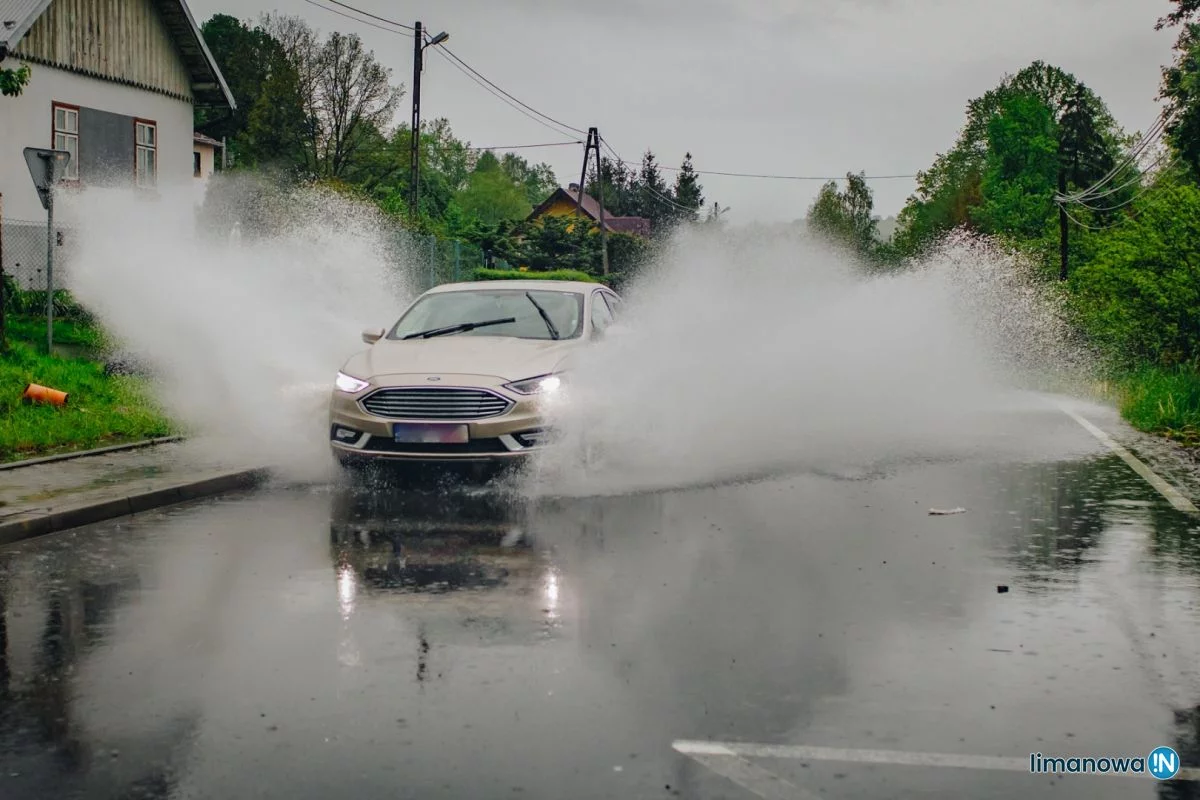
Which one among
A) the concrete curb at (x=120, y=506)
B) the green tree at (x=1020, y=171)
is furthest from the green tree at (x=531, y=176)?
the concrete curb at (x=120, y=506)

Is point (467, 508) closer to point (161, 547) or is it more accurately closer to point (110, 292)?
point (161, 547)

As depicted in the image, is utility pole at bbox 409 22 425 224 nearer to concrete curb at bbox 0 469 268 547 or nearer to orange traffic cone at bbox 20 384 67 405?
orange traffic cone at bbox 20 384 67 405

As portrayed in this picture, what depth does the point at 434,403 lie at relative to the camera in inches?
417

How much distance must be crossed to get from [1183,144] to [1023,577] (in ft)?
63.1

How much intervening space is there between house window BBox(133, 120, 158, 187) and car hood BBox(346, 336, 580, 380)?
2379 centimetres

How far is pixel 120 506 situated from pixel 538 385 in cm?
315

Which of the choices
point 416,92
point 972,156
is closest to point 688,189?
point 972,156

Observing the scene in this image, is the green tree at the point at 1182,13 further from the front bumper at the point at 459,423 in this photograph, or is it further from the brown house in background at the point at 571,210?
the brown house in background at the point at 571,210

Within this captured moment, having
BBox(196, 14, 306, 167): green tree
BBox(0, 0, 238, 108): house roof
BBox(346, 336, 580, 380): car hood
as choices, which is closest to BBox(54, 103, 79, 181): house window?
BBox(0, 0, 238, 108): house roof

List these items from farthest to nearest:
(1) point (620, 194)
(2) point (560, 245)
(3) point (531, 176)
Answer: (3) point (531, 176) < (1) point (620, 194) < (2) point (560, 245)

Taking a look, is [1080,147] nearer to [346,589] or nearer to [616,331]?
[616,331]

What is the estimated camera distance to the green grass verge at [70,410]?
42.7ft

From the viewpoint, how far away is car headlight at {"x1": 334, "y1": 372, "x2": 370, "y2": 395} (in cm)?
1086

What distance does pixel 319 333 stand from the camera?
16375 millimetres
